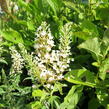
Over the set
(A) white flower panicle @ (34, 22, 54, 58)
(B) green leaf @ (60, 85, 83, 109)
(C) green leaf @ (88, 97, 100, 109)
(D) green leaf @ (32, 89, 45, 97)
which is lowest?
(C) green leaf @ (88, 97, 100, 109)

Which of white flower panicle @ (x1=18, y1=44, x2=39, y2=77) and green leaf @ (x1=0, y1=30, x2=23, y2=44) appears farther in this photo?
green leaf @ (x1=0, y1=30, x2=23, y2=44)

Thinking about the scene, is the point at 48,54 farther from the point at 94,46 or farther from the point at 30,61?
the point at 94,46

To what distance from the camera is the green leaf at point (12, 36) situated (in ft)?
8.13

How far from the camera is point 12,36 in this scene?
251 cm

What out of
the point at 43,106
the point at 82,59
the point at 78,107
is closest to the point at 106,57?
the point at 82,59

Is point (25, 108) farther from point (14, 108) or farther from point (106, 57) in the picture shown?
point (106, 57)

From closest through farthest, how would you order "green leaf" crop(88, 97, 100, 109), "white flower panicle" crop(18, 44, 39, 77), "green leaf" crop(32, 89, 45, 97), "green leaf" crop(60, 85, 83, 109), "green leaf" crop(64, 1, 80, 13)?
"white flower panicle" crop(18, 44, 39, 77)
"green leaf" crop(32, 89, 45, 97)
"green leaf" crop(60, 85, 83, 109)
"green leaf" crop(88, 97, 100, 109)
"green leaf" crop(64, 1, 80, 13)

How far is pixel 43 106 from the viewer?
2.00m

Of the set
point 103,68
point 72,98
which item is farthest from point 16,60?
point 103,68

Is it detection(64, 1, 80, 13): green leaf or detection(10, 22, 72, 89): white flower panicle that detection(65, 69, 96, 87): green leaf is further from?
detection(64, 1, 80, 13): green leaf

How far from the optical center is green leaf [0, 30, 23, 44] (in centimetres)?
248

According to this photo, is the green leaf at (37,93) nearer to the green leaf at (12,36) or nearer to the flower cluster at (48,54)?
the flower cluster at (48,54)

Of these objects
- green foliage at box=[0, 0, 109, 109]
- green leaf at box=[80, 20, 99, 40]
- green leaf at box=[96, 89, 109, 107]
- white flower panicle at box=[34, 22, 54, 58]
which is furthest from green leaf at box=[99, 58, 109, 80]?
white flower panicle at box=[34, 22, 54, 58]

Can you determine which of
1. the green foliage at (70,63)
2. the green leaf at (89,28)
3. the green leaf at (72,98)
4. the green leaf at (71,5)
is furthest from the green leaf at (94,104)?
the green leaf at (71,5)
